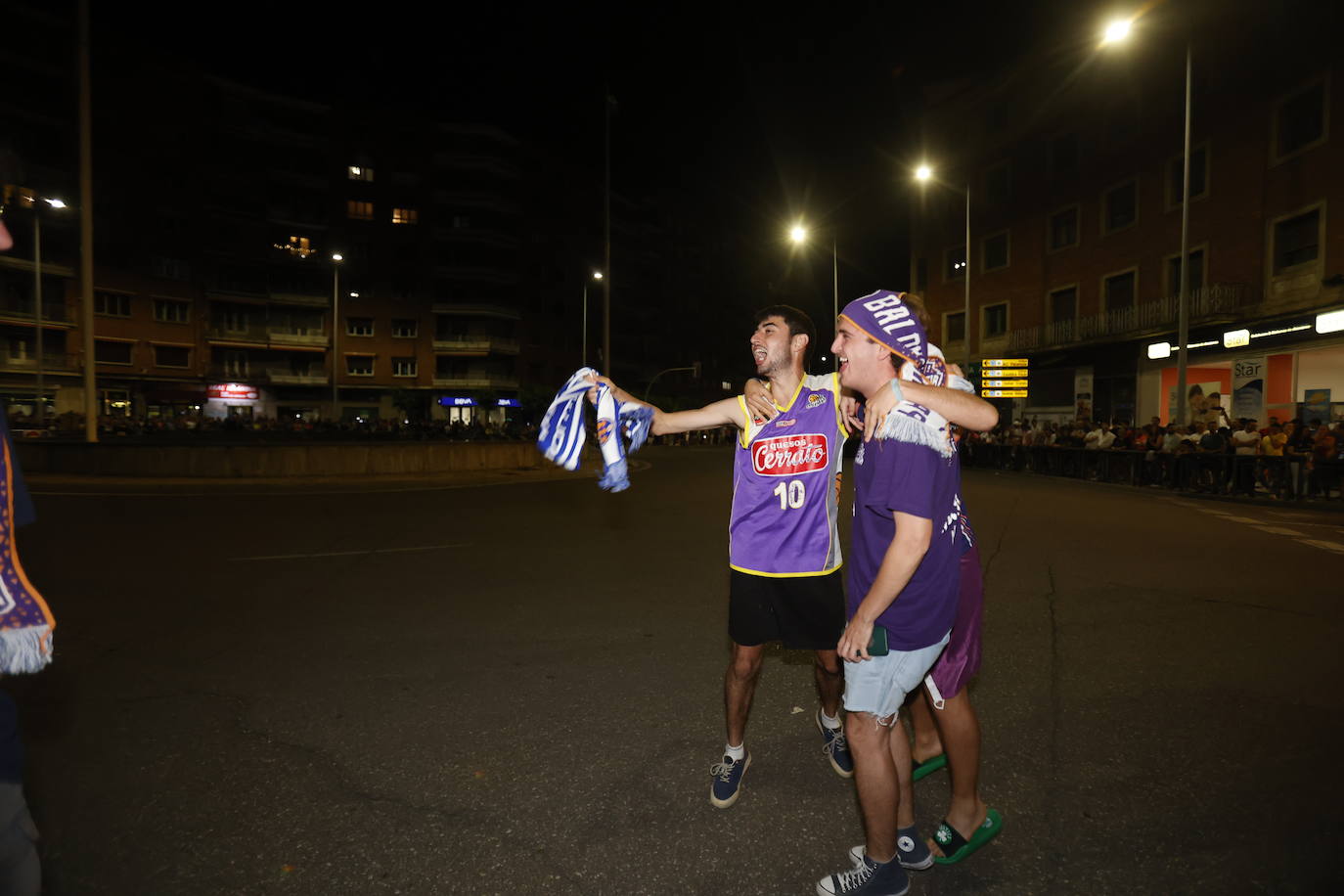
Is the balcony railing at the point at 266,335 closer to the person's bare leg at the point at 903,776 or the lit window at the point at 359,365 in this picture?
the lit window at the point at 359,365

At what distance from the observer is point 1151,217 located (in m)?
27.5

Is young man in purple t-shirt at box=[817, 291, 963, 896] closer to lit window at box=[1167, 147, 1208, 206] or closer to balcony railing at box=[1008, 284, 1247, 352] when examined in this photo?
balcony railing at box=[1008, 284, 1247, 352]

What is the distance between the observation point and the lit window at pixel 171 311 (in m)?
54.1

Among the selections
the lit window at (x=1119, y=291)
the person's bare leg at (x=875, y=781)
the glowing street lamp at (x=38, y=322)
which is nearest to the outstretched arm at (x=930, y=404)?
the person's bare leg at (x=875, y=781)

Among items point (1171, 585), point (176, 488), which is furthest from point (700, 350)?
point (1171, 585)

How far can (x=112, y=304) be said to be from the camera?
169 feet

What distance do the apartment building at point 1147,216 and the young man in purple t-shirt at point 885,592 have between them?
66.4 ft

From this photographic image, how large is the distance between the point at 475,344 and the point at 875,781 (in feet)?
212

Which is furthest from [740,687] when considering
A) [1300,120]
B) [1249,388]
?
[1300,120]

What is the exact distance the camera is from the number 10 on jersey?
3279 millimetres

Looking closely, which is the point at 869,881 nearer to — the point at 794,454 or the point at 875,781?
the point at 875,781

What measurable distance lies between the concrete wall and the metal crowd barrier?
17.4 m

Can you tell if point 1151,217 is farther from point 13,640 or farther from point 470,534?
point 13,640

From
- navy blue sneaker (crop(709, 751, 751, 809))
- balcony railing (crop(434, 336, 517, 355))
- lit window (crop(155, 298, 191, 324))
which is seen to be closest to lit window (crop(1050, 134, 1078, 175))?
navy blue sneaker (crop(709, 751, 751, 809))
